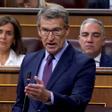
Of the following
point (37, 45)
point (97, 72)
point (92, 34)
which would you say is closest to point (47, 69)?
point (97, 72)

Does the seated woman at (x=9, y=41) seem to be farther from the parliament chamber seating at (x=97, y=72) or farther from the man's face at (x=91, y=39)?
the man's face at (x=91, y=39)

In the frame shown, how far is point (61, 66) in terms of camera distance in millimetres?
1985

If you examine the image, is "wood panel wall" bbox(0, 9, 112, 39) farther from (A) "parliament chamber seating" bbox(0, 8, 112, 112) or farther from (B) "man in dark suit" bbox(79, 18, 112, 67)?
(B) "man in dark suit" bbox(79, 18, 112, 67)

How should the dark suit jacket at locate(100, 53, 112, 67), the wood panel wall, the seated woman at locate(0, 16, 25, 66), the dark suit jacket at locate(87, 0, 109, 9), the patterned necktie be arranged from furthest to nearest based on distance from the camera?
the dark suit jacket at locate(87, 0, 109, 9) < the wood panel wall < the seated woman at locate(0, 16, 25, 66) < the dark suit jacket at locate(100, 53, 112, 67) < the patterned necktie

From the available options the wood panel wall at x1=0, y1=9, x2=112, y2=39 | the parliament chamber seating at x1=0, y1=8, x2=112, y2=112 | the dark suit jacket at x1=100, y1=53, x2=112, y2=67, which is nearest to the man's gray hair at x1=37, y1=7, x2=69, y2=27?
the parliament chamber seating at x1=0, y1=8, x2=112, y2=112

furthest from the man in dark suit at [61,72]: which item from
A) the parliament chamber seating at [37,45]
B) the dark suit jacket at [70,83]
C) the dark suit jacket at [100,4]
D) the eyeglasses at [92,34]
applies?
the dark suit jacket at [100,4]

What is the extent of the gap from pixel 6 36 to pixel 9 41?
4cm

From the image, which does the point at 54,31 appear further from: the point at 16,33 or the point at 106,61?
the point at 16,33

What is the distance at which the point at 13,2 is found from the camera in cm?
531

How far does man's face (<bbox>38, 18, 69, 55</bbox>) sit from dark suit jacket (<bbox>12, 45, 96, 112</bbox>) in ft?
0.19

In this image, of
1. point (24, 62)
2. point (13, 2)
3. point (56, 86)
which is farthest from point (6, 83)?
point (13, 2)

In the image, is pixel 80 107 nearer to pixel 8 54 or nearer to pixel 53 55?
pixel 53 55

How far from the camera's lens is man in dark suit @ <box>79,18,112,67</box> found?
3361mm

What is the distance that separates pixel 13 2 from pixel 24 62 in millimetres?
3272
